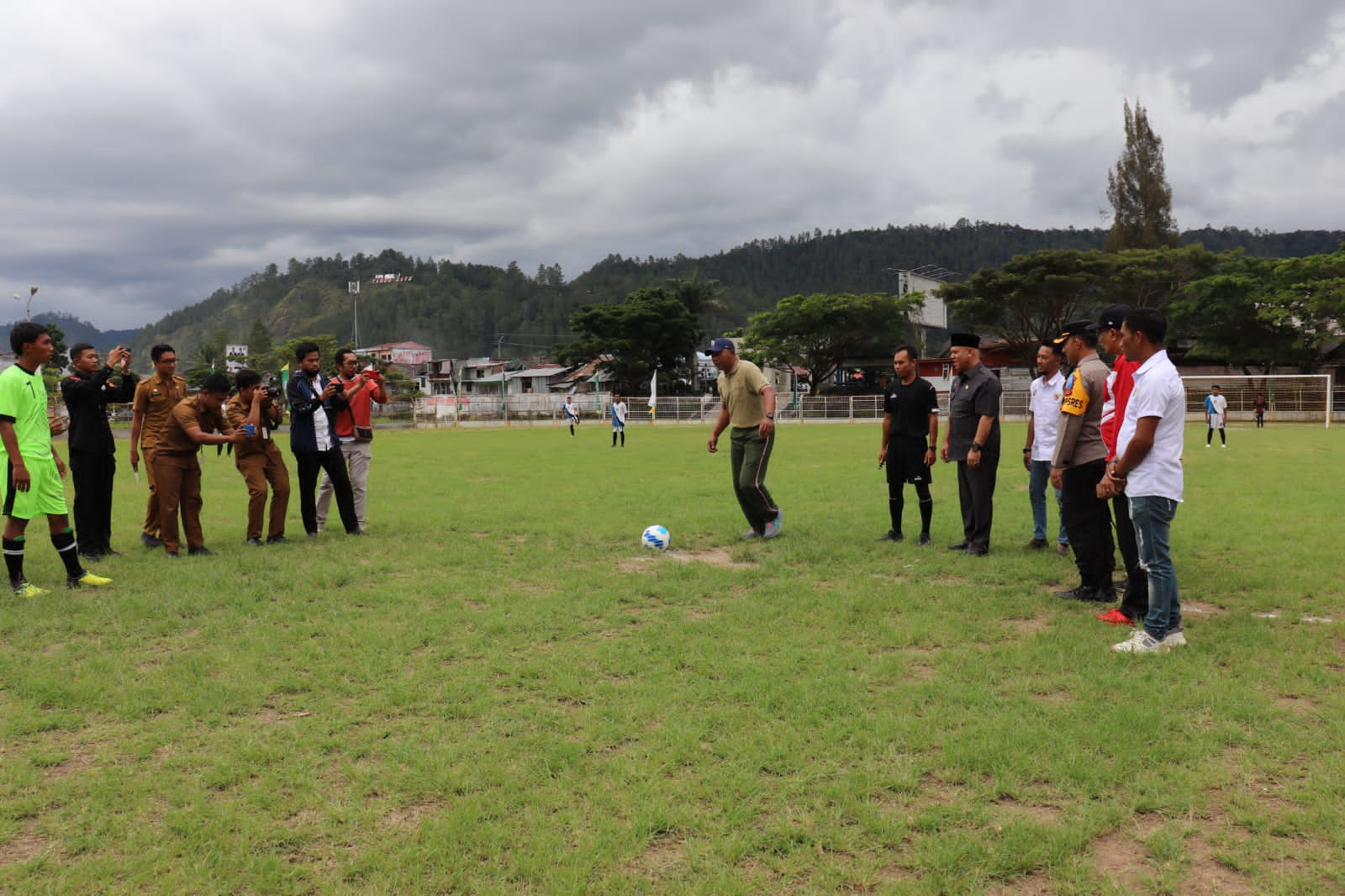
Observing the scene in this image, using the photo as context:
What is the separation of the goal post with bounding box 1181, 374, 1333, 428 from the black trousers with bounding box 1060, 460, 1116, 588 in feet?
122

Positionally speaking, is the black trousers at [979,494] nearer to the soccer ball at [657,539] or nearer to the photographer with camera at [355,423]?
the soccer ball at [657,539]

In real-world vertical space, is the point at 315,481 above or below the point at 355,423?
below

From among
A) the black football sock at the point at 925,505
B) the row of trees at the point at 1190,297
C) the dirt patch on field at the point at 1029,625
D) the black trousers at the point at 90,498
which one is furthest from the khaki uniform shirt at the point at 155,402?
the row of trees at the point at 1190,297

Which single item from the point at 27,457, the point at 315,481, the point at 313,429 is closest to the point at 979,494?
the point at 313,429

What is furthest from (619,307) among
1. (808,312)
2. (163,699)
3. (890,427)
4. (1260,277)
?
(163,699)

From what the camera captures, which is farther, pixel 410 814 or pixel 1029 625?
pixel 1029 625

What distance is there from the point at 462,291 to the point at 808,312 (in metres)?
113

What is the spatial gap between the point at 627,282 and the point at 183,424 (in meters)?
151

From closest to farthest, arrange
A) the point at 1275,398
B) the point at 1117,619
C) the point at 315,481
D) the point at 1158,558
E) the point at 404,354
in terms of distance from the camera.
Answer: the point at 1158,558 < the point at 1117,619 < the point at 315,481 < the point at 1275,398 < the point at 404,354

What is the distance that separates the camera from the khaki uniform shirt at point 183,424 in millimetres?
8406

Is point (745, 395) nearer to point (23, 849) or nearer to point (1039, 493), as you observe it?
point (1039, 493)

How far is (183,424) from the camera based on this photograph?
8406 millimetres

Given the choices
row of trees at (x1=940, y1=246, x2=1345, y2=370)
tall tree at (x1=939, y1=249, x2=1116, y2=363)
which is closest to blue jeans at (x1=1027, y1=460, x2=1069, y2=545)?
row of trees at (x1=940, y1=246, x2=1345, y2=370)

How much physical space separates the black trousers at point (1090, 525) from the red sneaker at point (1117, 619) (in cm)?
59
